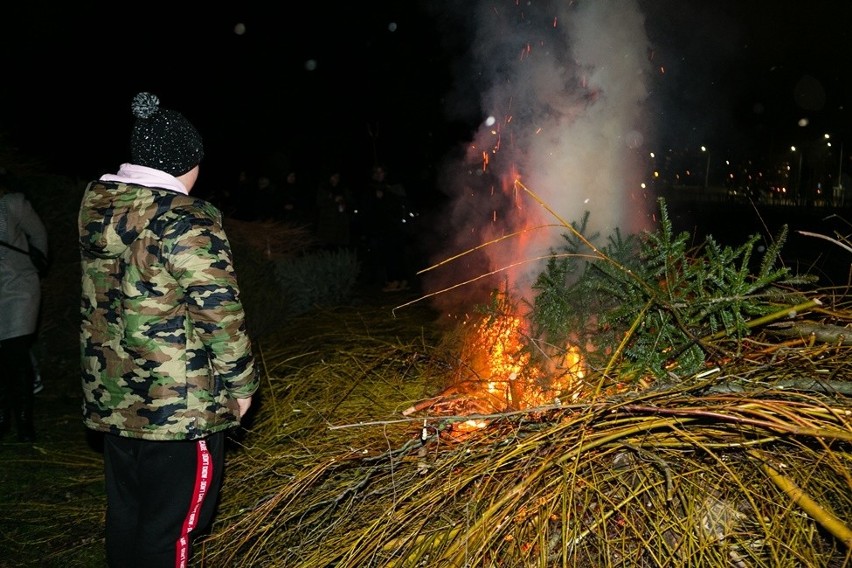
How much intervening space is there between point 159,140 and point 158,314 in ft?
2.22

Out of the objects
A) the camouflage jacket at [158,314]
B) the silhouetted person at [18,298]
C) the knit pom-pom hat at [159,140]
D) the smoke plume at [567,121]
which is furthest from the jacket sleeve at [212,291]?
the silhouetted person at [18,298]

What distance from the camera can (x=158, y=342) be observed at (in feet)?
7.63

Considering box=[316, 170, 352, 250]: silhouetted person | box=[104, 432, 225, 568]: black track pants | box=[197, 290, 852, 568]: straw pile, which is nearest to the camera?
box=[197, 290, 852, 568]: straw pile

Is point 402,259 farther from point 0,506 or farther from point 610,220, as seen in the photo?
point 0,506

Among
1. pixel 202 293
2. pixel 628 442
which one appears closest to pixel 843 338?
pixel 628 442

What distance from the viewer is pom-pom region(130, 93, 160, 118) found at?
2436 millimetres

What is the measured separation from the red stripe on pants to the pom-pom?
1287 millimetres

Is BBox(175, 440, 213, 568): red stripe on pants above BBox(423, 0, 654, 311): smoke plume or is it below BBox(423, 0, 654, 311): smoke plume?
below

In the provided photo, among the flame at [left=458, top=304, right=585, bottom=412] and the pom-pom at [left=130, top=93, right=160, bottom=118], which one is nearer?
the pom-pom at [left=130, top=93, right=160, bottom=118]

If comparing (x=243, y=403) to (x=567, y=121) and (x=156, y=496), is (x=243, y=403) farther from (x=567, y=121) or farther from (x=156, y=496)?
(x=567, y=121)

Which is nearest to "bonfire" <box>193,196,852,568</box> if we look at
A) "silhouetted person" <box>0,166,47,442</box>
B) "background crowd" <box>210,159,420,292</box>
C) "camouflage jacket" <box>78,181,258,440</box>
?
"camouflage jacket" <box>78,181,258,440</box>

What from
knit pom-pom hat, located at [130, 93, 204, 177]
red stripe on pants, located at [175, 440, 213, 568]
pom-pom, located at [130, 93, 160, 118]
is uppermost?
pom-pom, located at [130, 93, 160, 118]

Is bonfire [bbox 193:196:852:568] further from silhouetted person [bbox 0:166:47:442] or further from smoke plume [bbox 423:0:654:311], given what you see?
silhouetted person [bbox 0:166:47:442]

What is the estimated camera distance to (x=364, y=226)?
1070 centimetres
